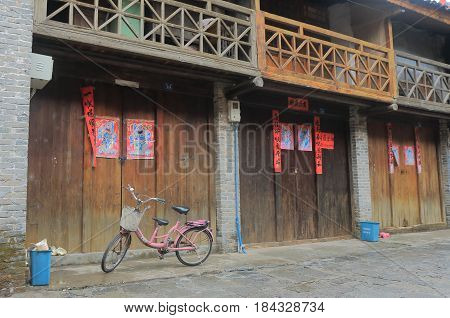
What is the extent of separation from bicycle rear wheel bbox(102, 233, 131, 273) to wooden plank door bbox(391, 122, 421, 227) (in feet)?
29.2

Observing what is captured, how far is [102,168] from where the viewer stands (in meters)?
7.59

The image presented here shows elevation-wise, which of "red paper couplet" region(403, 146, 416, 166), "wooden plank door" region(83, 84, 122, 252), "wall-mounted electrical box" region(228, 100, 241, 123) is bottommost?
"wooden plank door" region(83, 84, 122, 252)

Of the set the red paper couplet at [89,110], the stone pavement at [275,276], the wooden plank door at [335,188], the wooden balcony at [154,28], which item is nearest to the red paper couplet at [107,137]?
the red paper couplet at [89,110]

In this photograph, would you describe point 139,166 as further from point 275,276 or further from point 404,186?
point 404,186

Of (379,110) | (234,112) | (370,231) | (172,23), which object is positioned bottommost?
(370,231)

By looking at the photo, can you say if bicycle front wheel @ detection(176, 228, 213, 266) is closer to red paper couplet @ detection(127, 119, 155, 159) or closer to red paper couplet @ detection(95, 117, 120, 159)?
red paper couplet @ detection(127, 119, 155, 159)

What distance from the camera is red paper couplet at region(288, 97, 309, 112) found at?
1008cm

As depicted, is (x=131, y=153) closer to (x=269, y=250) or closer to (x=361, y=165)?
(x=269, y=250)

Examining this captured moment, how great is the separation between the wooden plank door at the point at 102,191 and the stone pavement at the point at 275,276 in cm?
64

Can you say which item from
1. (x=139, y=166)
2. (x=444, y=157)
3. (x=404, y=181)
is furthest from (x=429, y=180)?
(x=139, y=166)

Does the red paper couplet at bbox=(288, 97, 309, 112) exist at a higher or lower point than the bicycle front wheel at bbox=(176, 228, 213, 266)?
higher

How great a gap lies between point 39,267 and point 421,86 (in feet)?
36.1

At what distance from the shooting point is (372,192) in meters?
11.6

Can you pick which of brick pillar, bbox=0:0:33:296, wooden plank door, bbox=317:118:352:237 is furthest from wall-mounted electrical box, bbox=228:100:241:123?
brick pillar, bbox=0:0:33:296
